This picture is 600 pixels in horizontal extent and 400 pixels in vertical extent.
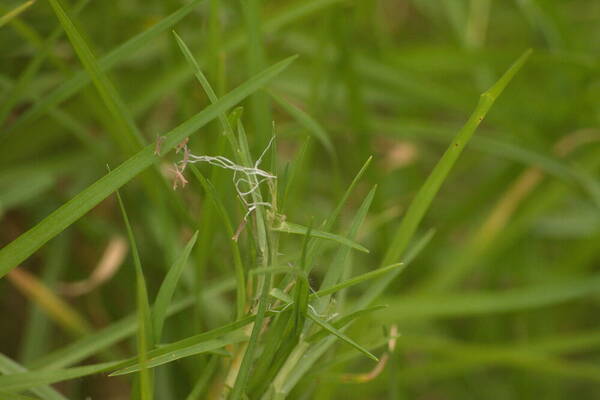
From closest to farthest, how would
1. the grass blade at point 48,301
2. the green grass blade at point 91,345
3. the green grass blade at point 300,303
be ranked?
the green grass blade at point 300,303 < the green grass blade at point 91,345 < the grass blade at point 48,301

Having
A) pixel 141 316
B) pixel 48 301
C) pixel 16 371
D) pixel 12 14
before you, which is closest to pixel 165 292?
pixel 141 316

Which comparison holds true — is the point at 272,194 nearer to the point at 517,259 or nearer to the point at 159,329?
the point at 159,329

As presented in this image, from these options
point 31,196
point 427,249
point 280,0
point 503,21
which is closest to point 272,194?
point 31,196

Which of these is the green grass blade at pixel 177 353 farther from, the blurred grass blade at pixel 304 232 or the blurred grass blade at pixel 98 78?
the blurred grass blade at pixel 98 78

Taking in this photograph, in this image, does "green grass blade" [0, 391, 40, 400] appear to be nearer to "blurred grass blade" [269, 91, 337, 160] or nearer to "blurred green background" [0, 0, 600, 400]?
"blurred green background" [0, 0, 600, 400]

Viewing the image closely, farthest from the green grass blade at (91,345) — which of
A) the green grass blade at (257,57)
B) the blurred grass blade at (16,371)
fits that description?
the green grass blade at (257,57)
